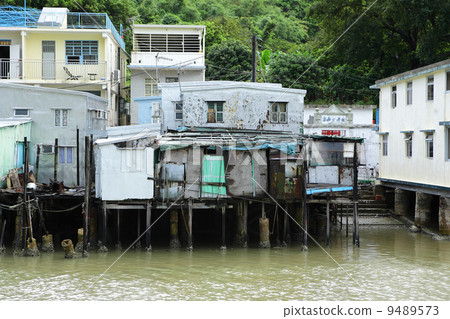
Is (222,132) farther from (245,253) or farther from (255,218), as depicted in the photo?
(245,253)

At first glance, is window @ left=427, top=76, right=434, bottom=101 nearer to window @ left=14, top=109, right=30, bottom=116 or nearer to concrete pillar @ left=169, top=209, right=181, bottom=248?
concrete pillar @ left=169, top=209, right=181, bottom=248

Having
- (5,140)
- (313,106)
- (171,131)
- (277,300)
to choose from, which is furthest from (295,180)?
(313,106)

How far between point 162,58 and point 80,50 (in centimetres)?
515

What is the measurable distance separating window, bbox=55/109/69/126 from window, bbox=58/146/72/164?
1.12 metres

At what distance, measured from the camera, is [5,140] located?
26.3 metres

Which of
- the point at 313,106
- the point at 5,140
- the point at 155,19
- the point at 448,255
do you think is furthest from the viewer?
the point at 155,19

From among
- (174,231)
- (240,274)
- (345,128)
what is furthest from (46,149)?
(345,128)

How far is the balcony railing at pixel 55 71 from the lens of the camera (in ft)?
123

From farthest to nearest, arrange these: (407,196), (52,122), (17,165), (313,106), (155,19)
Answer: (155,19)
(313,106)
(407,196)
(52,122)
(17,165)

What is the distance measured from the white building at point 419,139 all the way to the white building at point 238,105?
195 inches

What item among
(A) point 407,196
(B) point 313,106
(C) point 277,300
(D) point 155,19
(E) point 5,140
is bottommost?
(C) point 277,300

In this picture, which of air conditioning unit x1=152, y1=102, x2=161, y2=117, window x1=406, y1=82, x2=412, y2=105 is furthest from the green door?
air conditioning unit x1=152, y1=102, x2=161, y2=117

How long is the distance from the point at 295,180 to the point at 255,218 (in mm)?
3859

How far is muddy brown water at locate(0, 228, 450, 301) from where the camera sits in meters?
18.8
